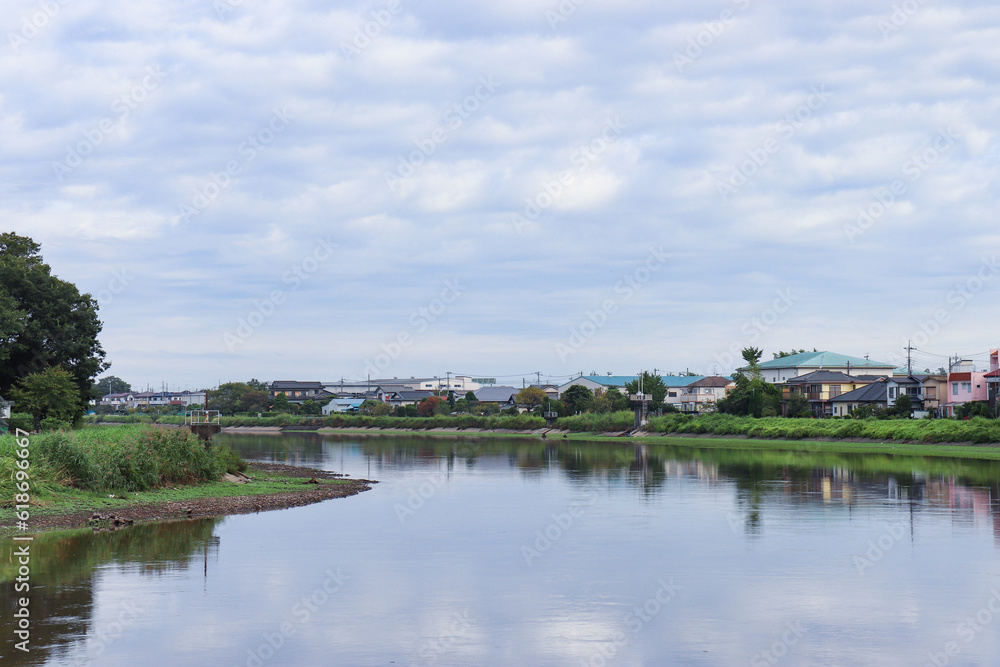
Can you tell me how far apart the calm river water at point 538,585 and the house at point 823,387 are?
83.5 metres

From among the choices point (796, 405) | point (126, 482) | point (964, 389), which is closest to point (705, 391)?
point (796, 405)

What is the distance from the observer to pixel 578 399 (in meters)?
126

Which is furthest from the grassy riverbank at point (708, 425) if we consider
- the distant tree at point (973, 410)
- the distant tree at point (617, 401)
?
the distant tree at point (617, 401)

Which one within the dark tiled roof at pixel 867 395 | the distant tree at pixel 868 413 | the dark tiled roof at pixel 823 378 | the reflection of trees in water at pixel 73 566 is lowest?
the reflection of trees in water at pixel 73 566

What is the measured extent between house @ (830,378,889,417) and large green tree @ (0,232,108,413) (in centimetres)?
7456

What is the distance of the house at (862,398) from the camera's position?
344 feet

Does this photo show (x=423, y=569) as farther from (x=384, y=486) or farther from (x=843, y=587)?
(x=384, y=486)

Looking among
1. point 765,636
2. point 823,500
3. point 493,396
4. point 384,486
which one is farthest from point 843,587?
point 493,396

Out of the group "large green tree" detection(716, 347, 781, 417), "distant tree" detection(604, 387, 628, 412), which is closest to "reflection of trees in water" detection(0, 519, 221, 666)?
"large green tree" detection(716, 347, 781, 417)

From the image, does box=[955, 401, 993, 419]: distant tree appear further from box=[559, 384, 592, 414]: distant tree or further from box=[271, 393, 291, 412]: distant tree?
box=[271, 393, 291, 412]: distant tree

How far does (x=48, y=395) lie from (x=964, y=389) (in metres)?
76.6

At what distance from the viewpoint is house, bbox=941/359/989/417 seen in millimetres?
87625

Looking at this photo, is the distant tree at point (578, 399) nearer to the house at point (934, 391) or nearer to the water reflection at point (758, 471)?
the house at point (934, 391)

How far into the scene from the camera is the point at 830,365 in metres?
132
